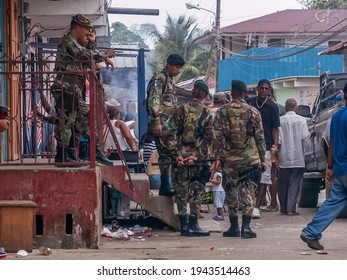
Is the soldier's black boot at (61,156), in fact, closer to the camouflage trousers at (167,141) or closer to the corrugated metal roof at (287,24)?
the camouflage trousers at (167,141)

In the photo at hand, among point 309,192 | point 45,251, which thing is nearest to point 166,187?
point 45,251

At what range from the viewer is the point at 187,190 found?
403 inches

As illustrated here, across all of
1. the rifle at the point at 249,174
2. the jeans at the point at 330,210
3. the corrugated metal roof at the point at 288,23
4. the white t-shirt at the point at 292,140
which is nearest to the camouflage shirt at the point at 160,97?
the rifle at the point at 249,174

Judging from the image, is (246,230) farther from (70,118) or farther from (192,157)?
(70,118)

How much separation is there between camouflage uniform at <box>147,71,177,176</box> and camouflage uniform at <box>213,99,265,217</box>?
0.55 metres

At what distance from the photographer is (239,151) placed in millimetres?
10180

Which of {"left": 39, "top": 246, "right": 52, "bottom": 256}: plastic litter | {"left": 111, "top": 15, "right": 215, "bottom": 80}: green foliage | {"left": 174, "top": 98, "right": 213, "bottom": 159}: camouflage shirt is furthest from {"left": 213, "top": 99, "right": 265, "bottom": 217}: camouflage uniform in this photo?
{"left": 111, "top": 15, "right": 215, "bottom": 80}: green foliage

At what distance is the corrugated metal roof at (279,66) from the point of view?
39.9 m

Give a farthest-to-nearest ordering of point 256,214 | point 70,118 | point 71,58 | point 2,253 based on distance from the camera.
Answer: point 256,214, point 71,58, point 70,118, point 2,253

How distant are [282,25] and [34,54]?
1263 inches

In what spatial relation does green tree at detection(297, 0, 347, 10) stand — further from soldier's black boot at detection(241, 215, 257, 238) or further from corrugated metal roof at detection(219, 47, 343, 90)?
soldier's black boot at detection(241, 215, 257, 238)

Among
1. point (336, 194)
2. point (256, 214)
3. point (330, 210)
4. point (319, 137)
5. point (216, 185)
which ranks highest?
point (319, 137)

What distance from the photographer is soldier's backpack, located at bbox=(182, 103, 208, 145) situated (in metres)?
10.3

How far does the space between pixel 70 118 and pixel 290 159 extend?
15.8ft
